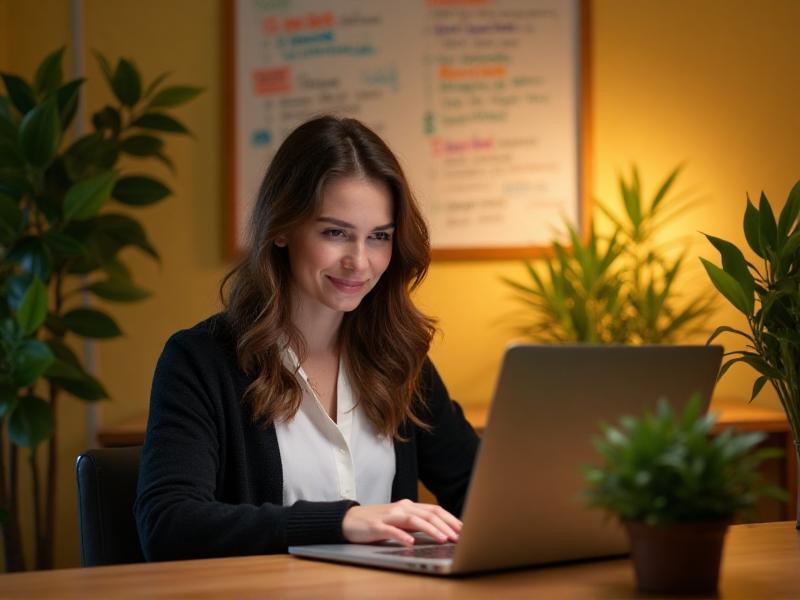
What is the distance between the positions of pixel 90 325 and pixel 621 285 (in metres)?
1.60

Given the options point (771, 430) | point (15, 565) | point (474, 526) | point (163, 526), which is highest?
point (474, 526)

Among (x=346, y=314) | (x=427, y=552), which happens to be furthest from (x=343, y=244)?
(x=427, y=552)

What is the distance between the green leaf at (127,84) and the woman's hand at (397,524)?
2.15m

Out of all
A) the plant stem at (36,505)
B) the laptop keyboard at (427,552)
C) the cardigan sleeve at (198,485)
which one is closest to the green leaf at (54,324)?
the plant stem at (36,505)

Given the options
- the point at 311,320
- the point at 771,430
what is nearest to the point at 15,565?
the point at 311,320

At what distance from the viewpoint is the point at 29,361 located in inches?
116

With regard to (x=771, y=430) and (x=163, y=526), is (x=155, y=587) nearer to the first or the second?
(x=163, y=526)

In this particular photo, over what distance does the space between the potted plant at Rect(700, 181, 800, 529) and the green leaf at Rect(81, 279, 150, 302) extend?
203 centimetres

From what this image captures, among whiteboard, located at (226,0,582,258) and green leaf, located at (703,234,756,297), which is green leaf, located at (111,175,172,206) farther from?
green leaf, located at (703,234,756,297)

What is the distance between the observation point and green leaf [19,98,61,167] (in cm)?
306

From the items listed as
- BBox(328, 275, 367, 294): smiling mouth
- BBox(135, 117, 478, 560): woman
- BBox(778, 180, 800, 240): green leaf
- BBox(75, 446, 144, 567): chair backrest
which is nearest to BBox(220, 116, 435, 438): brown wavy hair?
BBox(135, 117, 478, 560): woman

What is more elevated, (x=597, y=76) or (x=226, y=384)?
(x=597, y=76)

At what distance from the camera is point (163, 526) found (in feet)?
5.57

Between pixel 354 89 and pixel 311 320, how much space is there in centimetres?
176
